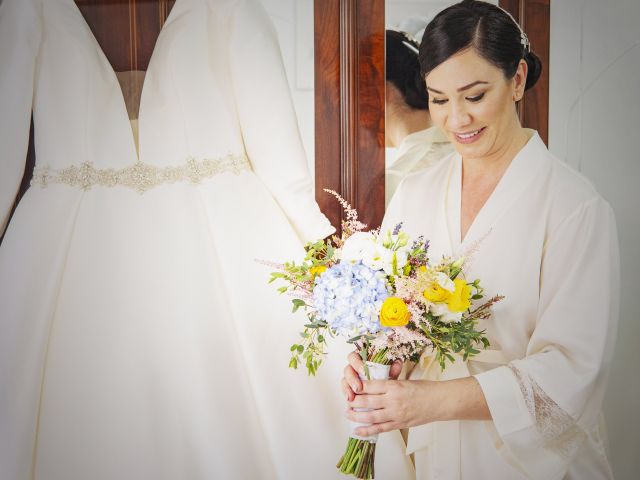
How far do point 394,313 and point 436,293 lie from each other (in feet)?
0.34

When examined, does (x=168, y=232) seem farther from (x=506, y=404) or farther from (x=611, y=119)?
(x=611, y=119)

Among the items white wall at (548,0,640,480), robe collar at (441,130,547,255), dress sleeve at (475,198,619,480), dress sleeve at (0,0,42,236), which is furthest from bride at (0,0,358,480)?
white wall at (548,0,640,480)

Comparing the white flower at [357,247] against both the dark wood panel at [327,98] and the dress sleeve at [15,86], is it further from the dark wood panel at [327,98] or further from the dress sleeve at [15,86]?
the dress sleeve at [15,86]

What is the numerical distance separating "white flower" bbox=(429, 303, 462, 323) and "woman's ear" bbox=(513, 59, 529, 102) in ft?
1.96

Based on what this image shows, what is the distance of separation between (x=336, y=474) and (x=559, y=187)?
3.11ft

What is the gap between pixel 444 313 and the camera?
1.28 m

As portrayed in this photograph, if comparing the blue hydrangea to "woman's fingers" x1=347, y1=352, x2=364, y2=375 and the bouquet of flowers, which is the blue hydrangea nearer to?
the bouquet of flowers

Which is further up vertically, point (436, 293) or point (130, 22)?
point (130, 22)

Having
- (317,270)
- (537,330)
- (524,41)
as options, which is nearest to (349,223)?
(317,270)

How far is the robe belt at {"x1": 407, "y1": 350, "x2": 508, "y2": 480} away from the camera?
145 cm

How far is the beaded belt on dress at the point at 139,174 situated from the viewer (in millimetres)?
1577

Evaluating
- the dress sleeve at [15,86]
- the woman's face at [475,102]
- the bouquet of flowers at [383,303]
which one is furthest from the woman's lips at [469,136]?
the dress sleeve at [15,86]

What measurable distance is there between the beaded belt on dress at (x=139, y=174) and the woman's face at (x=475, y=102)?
0.55 m

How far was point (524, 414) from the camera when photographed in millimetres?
1358
